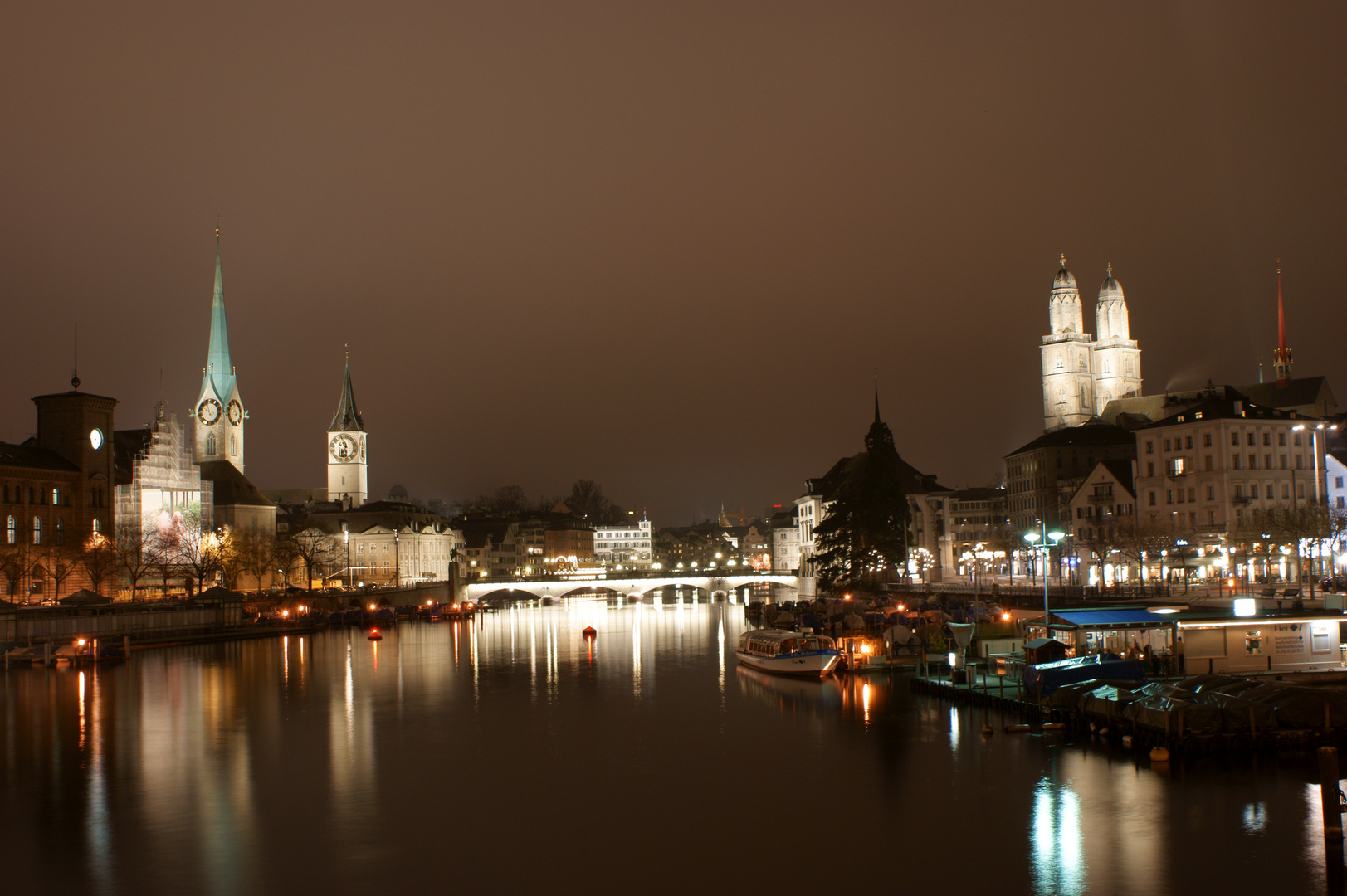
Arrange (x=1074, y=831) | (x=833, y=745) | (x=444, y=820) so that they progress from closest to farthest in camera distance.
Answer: (x=1074, y=831) < (x=444, y=820) < (x=833, y=745)

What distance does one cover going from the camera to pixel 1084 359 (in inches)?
6481

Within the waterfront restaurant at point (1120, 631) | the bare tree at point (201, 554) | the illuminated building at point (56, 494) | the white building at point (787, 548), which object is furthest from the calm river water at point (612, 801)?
the white building at point (787, 548)

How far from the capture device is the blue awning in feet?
134

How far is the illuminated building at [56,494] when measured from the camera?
80.2 metres

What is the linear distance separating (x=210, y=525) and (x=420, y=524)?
6321 cm

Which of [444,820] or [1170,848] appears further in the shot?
[444,820]

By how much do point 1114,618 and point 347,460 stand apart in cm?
16373

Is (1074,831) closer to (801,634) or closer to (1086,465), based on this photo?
(801,634)

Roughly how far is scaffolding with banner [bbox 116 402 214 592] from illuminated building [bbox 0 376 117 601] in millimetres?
5393

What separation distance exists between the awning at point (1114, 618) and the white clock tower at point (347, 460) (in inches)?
6345

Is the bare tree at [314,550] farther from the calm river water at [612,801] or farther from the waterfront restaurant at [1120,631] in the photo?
the waterfront restaurant at [1120,631]

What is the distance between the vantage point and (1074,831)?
26125 millimetres

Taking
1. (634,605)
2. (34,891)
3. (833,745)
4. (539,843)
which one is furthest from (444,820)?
(634,605)

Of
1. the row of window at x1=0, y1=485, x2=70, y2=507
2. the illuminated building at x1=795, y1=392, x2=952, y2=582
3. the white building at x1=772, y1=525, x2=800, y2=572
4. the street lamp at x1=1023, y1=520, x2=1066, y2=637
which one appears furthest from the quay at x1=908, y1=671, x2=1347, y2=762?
the white building at x1=772, y1=525, x2=800, y2=572
